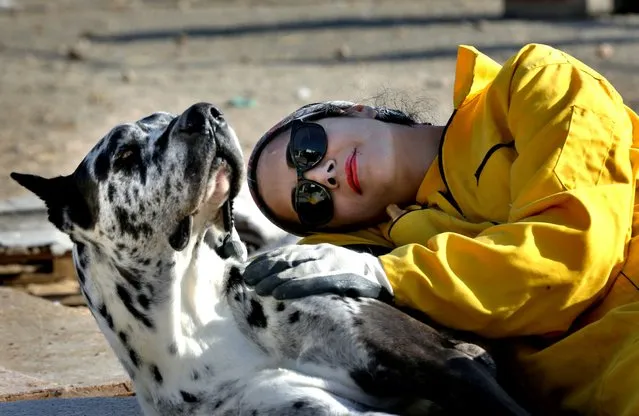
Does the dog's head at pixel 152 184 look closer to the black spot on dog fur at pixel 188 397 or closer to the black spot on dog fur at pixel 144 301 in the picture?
the black spot on dog fur at pixel 144 301

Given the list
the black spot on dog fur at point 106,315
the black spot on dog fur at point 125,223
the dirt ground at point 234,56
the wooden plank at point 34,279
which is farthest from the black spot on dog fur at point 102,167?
the dirt ground at point 234,56

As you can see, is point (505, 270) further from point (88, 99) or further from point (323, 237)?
point (88, 99)

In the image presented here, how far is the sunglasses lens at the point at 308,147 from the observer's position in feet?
13.3

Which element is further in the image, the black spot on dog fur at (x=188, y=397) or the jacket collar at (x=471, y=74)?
the jacket collar at (x=471, y=74)

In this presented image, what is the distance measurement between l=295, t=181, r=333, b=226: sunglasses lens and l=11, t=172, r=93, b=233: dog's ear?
2.35 feet

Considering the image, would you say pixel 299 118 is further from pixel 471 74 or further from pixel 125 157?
pixel 125 157

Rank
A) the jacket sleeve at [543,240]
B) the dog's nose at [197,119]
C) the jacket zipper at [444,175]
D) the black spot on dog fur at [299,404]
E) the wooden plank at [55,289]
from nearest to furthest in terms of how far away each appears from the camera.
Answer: the black spot on dog fur at [299,404], the jacket sleeve at [543,240], the dog's nose at [197,119], the jacket zipper at [444,175], the wooden plank at [55,289]

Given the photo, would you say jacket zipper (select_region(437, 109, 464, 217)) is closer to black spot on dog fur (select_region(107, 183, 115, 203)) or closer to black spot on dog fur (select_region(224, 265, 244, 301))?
black spot on dog fur (select_region(224, 265, 244, 301))

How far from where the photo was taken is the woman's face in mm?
4031

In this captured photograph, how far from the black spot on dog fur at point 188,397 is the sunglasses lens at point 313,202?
768 millimetres

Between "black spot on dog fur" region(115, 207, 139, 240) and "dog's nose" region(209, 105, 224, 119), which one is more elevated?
"dog's nose" region(209, 105, 224, 119)

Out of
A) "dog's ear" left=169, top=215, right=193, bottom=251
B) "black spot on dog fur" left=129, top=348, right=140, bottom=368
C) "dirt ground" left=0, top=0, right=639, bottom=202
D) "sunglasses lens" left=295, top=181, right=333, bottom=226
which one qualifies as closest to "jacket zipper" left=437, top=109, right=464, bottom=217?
"sunglasses lens" left=295, top=181, right=333, bottom=226

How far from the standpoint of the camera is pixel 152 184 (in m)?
3.62

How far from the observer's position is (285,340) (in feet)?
11.7
